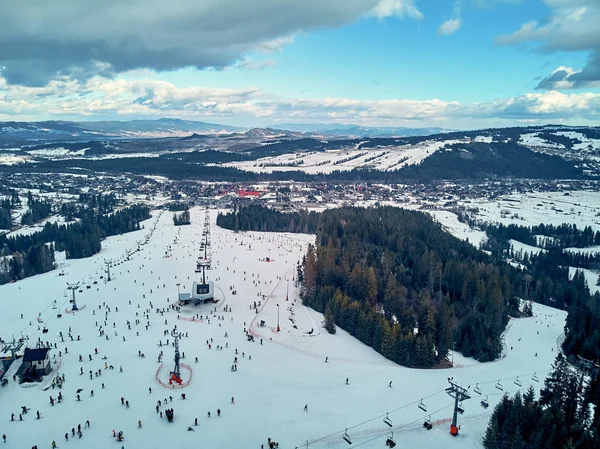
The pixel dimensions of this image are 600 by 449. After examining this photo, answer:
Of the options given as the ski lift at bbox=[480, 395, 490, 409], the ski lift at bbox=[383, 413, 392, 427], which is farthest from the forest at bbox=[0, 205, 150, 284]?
the ski lift at bbox=[480, 395, 490, 409]

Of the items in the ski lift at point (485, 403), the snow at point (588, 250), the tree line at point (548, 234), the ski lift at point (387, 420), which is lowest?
the snow at point (588, 250)

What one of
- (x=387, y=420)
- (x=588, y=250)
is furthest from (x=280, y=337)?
(x=588, y=250)

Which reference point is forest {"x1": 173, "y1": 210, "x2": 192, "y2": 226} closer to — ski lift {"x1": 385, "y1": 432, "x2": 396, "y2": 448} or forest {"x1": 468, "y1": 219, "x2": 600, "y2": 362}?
forest {"x1": 468, "y1": 219, "x2": 600, "y2": 362}

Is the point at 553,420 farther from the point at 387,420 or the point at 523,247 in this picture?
the point at 523,247

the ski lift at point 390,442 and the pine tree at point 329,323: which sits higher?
the ski lift at point 390,442

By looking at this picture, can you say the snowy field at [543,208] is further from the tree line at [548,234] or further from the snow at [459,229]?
the snow at [459,229]

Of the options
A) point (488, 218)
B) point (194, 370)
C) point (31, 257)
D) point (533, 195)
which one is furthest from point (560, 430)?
point (533, 195)

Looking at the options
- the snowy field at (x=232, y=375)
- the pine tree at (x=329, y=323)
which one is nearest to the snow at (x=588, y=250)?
the snowy field at (x=232, y=375)

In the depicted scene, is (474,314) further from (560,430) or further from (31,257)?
(31,257)
